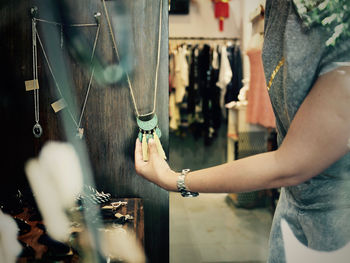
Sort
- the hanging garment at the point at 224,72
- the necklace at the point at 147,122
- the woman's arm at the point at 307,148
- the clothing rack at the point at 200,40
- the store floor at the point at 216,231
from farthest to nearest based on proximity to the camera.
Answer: the clothing rack at the point at 200,40 < the hanging garment at the point at 224,72 < the store floor at the point at 216,231 < the necklace at the point at 147,122 < the woman's arm at the point at 307,148

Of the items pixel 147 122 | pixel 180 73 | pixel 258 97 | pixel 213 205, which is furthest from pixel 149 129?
pixel 180 73

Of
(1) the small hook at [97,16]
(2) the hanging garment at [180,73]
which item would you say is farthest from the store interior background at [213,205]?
(1) the small hook at [97,16]

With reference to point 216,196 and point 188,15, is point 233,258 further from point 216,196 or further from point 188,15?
point 188,15

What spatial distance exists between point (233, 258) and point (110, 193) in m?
1.50

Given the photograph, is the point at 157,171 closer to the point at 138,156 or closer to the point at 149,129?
the point at 138,156

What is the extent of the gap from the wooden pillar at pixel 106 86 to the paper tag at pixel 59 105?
0.06 feet

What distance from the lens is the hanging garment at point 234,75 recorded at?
12.4 ft

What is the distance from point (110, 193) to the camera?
3.61ft

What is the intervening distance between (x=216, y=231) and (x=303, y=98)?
7.80 feet

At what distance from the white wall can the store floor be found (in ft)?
7.08

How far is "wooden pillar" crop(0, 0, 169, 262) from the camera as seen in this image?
1.01 metres

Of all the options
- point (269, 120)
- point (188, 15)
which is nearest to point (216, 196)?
point (269, 120)

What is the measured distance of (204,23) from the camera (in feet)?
13.6

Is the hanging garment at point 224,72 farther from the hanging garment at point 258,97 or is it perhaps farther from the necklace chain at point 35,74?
the necklace chain at point 35,74
